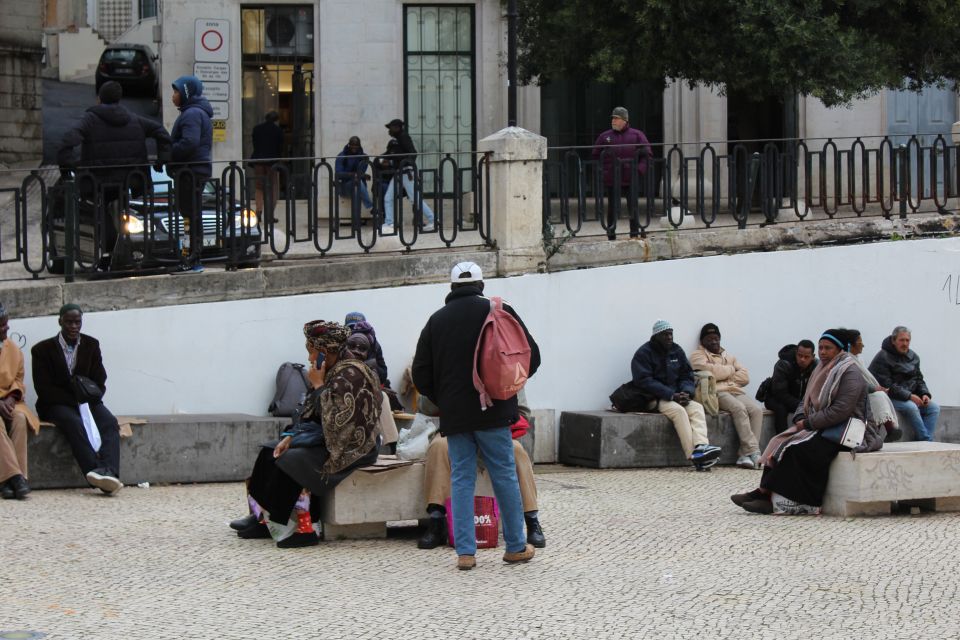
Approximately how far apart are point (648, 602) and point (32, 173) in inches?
264

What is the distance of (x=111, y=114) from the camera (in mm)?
13094

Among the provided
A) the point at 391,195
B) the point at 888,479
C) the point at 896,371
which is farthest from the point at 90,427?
the point at 896,371

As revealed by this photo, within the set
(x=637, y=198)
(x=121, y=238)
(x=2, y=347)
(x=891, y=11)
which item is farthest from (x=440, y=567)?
(x=891, y=11)

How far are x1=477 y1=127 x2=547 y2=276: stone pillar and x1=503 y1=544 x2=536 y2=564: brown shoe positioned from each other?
5273mm

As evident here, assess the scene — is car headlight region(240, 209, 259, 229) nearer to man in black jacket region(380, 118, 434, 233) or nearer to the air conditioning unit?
man in black jacket region(380, 118, 434, 233)

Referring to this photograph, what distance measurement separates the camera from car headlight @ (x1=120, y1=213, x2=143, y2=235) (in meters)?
12.6

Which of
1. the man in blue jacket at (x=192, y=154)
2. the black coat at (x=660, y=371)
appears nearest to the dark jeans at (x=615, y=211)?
the black coat at (x=660, y=371)

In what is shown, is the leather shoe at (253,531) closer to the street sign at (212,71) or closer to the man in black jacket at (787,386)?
the man in black jacket at (787,386)

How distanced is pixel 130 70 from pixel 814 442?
86.8 ft

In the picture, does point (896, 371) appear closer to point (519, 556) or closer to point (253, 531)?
point (519, 556)

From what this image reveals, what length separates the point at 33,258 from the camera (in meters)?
12.8

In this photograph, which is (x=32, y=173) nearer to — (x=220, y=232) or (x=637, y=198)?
(x=220, y=232)

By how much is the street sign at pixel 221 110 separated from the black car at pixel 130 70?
13.9 meters

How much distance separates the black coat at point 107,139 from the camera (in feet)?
42.5
